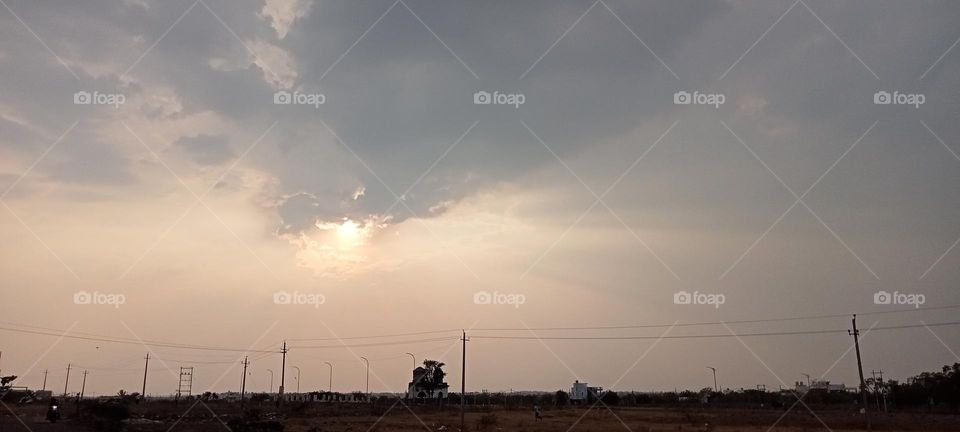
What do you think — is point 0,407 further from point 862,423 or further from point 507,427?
point 862,423

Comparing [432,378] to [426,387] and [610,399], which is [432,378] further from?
[610,399]

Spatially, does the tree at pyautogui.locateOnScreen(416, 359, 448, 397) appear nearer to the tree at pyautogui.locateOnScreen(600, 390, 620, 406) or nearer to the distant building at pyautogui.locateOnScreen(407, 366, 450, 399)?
the distant building at pyautogui.locateOnScreen(407, 366, 450, 399)

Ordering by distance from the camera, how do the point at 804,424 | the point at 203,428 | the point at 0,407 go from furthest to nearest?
the point at 0,407 < the point at 804,424 < the point at 203,428

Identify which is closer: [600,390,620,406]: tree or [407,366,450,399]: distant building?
[600,390,620,406]: tree

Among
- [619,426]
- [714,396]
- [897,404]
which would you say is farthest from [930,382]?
[619,426]

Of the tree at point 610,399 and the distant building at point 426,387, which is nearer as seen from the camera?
the tree at point 610,399

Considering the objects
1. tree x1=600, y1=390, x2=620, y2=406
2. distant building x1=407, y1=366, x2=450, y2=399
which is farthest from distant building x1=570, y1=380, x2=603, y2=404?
distant building x1=407, y1=366, x2=450, y2=399

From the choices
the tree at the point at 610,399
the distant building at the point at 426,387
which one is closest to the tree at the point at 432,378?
the distant building at the point at 426,387

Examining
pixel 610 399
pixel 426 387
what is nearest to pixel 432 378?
pixel 426 387

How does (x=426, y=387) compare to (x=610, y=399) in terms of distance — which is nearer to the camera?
(x=610, y=399)

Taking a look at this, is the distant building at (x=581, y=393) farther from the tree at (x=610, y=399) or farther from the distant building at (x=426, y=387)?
the distant building at (x=426, y=387)

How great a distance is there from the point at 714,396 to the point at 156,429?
134m

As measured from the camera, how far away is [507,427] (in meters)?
57.9

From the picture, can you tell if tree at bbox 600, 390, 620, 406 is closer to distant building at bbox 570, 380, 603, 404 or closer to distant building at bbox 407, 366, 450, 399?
distant building at bbox 570, 380, 603, 404
